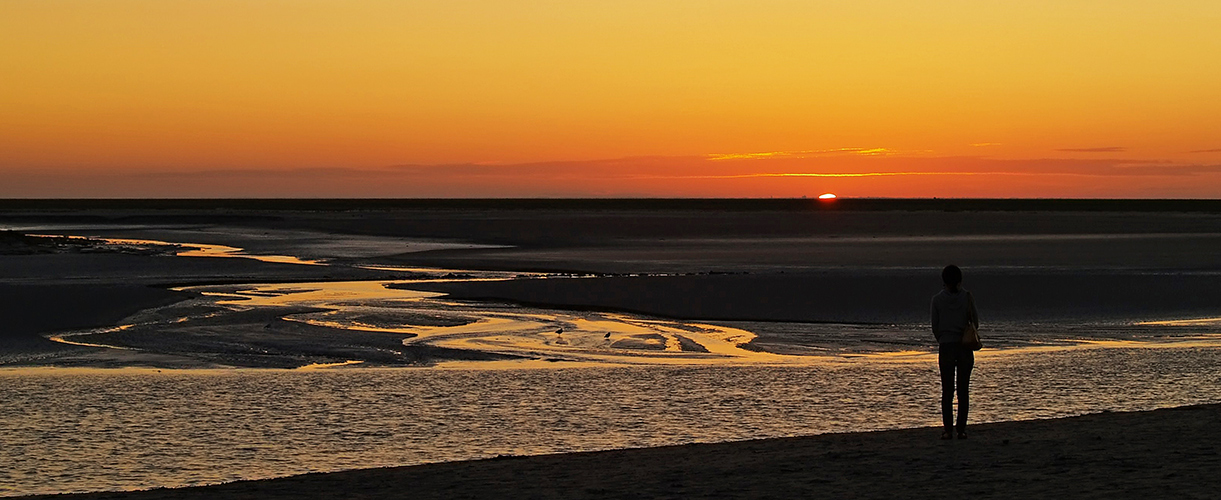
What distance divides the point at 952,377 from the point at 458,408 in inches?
227

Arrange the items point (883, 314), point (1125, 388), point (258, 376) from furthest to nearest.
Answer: point (883, 314), point (258, 376), point (1125, 388)

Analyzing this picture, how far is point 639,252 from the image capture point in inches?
2021

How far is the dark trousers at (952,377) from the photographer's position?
1173cm

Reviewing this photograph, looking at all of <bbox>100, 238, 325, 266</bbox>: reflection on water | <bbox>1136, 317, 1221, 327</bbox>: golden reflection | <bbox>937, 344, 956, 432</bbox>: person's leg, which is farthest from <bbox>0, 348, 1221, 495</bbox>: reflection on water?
<bbox>100, 238, 325, 266</bbox>: reflection on water

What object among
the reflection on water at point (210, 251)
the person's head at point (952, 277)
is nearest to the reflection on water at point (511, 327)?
the person's head at point (952, 277)

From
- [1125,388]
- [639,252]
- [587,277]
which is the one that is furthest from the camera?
[639,252]

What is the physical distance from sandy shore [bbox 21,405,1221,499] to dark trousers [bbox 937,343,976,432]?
0.88ft

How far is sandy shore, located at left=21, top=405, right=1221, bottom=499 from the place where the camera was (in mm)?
9414

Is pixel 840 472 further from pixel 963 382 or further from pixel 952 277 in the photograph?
pixel 952 277

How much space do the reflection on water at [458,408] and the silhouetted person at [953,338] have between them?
1502mm

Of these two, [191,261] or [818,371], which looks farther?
[191,261]

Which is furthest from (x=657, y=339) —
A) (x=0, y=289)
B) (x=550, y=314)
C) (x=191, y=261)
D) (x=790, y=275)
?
(x=191, y=261)

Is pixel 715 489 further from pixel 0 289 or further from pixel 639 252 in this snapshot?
pixel 639 252

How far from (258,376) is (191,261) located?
93.7 ft
